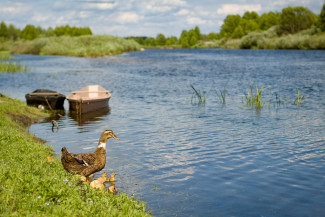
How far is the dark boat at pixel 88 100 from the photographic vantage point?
23.4 meters

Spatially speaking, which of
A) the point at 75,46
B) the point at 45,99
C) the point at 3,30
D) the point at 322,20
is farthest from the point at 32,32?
the point at 45,99

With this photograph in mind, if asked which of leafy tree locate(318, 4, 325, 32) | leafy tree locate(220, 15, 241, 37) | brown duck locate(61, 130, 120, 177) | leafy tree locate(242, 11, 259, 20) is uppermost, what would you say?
leafy tree locate(242, 11, 259, 20)

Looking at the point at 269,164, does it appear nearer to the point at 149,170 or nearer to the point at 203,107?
the point at 149,170

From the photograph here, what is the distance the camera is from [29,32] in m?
158

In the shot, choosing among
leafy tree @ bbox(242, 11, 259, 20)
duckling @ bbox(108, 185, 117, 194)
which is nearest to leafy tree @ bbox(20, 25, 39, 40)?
leafy tree @ bbox(242, 11, 259, 20)

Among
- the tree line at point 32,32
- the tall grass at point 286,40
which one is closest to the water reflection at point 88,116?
the tall grass at point 286,40

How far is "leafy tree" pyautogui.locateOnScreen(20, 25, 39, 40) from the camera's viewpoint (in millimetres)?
154875

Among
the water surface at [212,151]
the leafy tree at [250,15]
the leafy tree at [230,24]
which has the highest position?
the leafy tree at [250,15]

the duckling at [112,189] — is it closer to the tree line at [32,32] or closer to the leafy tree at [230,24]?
the tree line at [32,32]

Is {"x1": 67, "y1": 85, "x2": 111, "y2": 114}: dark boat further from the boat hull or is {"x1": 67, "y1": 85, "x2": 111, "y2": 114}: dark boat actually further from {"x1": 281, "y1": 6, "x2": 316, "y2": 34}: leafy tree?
{"x1": 281, "y1": 6, "x2": 316, "y2": 34}: leafy tree

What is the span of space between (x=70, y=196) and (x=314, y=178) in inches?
309

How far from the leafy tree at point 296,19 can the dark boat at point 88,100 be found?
112 m

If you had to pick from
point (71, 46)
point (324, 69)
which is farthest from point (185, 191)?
point (71, 46)

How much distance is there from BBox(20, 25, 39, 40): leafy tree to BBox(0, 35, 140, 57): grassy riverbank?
82.2 feet
